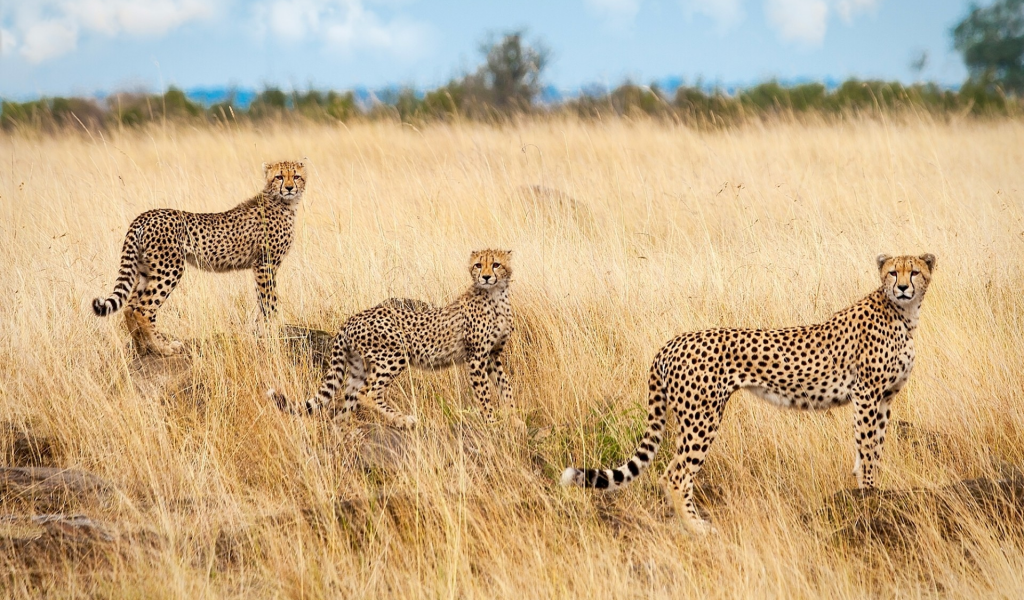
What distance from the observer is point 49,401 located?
176 inches

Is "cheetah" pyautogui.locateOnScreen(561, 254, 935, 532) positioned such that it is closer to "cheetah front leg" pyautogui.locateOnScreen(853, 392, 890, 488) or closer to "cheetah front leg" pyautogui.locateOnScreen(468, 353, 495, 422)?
"cheetah front leg" pyautogui.locateOnScreen(853, 392, 890, 488)

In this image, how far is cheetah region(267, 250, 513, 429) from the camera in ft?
14.2

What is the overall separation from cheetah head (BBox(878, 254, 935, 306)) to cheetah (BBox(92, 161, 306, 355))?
2.89m

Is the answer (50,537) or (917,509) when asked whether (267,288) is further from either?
(917,509)

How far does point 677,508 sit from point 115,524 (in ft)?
6.31

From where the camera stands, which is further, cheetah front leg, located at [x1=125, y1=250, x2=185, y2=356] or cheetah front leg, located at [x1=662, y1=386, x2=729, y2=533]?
cheetah front leg, located at [x1=125, y1=250, x2=185, y2=356]

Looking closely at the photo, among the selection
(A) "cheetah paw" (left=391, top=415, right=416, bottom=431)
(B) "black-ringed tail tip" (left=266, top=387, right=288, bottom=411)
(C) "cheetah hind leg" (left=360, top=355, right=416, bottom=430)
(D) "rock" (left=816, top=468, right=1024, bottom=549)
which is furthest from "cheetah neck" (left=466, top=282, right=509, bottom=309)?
(D) "rock" (left=816, top=468, right=1024, bottom=549)

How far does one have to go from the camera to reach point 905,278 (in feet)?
12.2

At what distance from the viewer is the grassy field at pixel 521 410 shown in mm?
3244

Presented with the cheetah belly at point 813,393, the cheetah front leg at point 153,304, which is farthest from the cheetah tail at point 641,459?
the cheetah front leg at point 153,304

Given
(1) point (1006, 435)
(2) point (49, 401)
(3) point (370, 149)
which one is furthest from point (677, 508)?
(3) point (370, 149)

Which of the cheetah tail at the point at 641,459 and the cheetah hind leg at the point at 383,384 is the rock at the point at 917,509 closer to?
the cheetah tail at the point at 641,459

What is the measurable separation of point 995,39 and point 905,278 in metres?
26.3

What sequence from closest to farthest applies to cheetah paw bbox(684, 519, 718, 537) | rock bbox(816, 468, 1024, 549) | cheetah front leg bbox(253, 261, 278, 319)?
1. rock bbox(816, 468, 1024, 549)
2. cheetah paw bbox(684, 519, 718, 537)
3. cheetah front leg bbox(253, 261, 278, 319)
